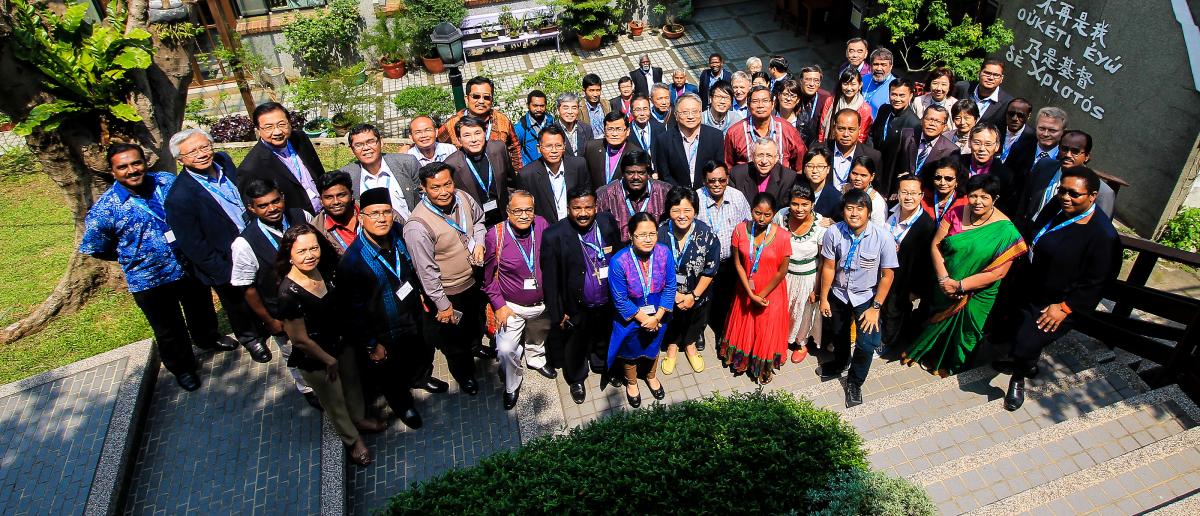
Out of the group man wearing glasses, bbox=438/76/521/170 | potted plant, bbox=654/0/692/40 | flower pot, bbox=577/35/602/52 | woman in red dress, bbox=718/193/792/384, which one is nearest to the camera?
woman in red dress, bbox=718/193/792/384

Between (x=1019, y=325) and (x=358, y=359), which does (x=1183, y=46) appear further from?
(x=358, y=359)

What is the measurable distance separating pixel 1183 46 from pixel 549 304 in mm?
7553

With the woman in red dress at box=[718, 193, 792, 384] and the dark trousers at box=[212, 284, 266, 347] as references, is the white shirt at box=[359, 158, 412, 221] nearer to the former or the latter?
the dark trousers at box=[212, 284, 266, 347]

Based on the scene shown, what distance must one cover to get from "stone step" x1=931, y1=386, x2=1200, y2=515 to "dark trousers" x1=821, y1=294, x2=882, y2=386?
104 centimetres

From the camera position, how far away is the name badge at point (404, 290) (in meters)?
5.13

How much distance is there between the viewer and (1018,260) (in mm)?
5492

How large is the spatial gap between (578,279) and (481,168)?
175 centimetres

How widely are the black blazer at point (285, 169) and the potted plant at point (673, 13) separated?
1019 cm

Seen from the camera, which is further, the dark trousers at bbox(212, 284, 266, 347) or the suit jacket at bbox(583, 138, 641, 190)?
the suit jacket at bbox(583, 138, 641, 190)

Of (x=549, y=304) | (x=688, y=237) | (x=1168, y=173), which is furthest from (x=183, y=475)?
(x=1168, y=173)

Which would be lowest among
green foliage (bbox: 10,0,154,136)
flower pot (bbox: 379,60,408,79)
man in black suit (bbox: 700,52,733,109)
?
flower pot (bbox: 379,60,408,79)

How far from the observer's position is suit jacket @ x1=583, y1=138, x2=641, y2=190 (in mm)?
6609

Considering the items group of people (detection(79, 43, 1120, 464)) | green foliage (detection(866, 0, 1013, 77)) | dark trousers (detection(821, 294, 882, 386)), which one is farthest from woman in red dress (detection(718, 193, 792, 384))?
green foliage (detection(866, 0, 1013, 77))

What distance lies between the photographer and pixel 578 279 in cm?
536
